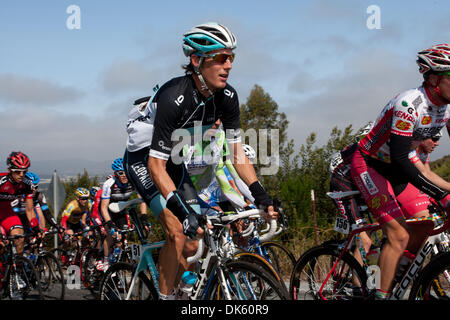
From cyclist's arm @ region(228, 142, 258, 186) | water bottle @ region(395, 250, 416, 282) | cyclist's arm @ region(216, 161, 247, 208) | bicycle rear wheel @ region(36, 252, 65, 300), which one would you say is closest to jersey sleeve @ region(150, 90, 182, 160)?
cyclist's arm @ region(228, 142, 258, 186)

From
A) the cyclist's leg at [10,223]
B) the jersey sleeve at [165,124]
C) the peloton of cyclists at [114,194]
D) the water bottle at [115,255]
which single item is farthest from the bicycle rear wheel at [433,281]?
the cyclist's leg at [10,223]

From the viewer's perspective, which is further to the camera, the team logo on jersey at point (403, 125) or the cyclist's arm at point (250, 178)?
the team logo on jersey at point (403, 125)

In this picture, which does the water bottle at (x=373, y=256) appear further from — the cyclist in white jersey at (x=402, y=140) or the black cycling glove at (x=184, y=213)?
the black cycling glove at (x=184, y=213)

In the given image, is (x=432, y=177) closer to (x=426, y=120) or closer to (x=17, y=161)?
(x=426, y=120)

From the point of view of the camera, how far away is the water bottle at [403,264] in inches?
173

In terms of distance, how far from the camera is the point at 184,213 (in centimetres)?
352

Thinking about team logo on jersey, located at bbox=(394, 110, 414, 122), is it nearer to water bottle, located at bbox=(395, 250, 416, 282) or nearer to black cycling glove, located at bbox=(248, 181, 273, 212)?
water bottle, located at bbox=(395, 250, 416, 282)

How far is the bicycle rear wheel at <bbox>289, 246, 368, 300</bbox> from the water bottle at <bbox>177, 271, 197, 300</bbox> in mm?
1463

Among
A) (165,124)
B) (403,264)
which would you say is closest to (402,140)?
(403,264)

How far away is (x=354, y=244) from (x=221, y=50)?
2.23 metres

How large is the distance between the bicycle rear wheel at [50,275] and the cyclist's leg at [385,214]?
5602mm

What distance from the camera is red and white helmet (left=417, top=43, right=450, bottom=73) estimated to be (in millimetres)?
4281
